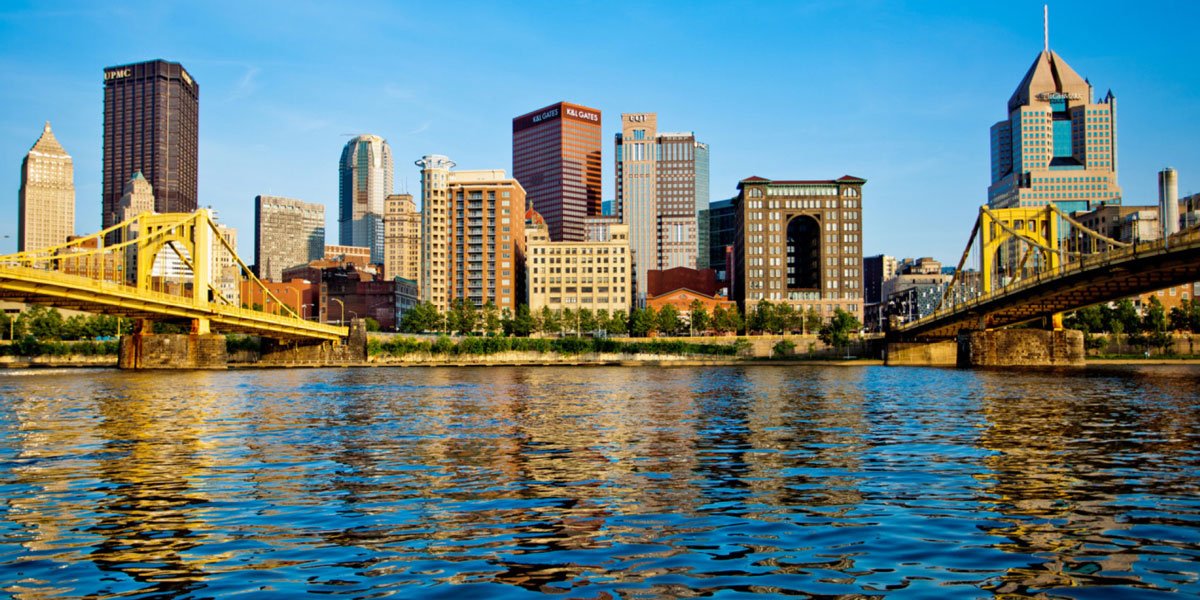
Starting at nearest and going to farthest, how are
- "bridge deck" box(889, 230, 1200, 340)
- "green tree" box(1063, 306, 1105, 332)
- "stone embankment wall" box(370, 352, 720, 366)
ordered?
1. "bridge deck" box(889, 230, 1200, 340)
2. "stone embankment wall" box(370, 352, 720, 366)
3. "green tree" box(1063, 306, 1105, 332)

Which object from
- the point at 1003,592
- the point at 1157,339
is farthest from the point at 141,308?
the point at 1157,339

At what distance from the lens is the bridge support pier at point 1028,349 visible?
326 ft

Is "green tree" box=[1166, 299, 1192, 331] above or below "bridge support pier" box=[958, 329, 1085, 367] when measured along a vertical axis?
above

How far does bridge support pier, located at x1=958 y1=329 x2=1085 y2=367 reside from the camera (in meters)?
99.2

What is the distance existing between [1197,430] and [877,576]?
2393cm

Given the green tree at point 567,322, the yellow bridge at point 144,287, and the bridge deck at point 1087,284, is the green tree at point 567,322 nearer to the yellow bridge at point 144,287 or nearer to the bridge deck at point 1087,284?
the yellow bridge at point 144,287

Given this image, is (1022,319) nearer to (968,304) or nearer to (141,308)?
(968,304)

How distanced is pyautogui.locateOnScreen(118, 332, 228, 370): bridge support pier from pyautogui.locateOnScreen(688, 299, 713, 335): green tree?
10720cm

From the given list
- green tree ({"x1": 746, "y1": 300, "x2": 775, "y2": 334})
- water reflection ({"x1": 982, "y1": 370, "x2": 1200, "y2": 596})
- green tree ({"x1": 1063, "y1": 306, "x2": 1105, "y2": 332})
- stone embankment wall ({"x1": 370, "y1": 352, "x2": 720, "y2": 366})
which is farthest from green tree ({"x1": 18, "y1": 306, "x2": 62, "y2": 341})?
green tree ({"x1": 1063, "y1": 306, "x2": 1105, "y2": 332})

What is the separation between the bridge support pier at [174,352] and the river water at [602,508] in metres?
71.0

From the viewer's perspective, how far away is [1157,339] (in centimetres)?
13425

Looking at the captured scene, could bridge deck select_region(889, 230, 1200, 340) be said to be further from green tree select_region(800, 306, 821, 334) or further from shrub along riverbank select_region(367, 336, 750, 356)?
green tree select_region(800, 306, 821, 334)

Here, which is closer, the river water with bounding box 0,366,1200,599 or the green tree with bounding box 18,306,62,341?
the river water with bounding box 0,366,1200,599

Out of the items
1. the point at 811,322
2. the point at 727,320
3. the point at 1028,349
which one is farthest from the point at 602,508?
the point at 811,322
